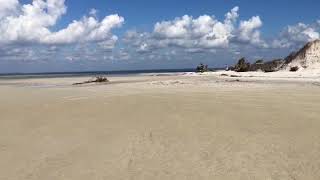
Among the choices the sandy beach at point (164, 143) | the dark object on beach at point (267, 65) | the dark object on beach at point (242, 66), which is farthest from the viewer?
the dark object on beach at point (242, 66)

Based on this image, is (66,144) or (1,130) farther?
(1,130)

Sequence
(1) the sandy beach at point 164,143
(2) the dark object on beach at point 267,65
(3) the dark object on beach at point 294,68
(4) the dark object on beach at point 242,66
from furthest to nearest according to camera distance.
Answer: (4) the dark object on beach at point 242,66 < (2) the dark object on beach at point 267,65 < (3) the dark object on beach at point 294,68 < (1) the sandy beach at point 164,143

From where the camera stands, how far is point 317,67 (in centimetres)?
4712

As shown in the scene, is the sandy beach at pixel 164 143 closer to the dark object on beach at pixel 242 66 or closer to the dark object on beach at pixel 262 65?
the dark object on beach at pixel 262 65

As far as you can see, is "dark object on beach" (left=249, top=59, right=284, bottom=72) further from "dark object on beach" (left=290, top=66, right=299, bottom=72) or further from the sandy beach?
the sandy beach

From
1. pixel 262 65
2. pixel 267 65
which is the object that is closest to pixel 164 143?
pixel 267 65

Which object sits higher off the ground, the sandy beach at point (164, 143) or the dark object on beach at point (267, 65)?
the dark object on beach at point (267, 65)

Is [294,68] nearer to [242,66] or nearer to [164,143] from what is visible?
[242,66]

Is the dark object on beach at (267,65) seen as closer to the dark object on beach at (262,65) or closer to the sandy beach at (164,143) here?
the dark object on beach at (262,65)

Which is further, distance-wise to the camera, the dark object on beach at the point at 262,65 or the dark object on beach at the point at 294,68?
the dark object on beach at the point at 262,65

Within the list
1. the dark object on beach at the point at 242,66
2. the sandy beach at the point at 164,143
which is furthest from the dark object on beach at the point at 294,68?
the sandy beach at the point at 164,143

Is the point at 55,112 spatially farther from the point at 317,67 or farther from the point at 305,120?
the point at 317,67

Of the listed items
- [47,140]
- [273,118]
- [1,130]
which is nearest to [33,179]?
[47,140]

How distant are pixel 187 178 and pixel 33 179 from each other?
2.26m
